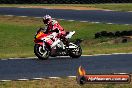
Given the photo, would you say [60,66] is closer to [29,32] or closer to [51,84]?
[51,84]

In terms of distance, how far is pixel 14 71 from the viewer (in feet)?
48.0

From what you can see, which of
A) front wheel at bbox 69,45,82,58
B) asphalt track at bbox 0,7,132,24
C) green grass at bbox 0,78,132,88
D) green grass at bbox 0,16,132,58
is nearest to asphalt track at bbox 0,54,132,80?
front wheel at bbox 69,45,82,58

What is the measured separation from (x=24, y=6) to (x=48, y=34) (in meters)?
25.0

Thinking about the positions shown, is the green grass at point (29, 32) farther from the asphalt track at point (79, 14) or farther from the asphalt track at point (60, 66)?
the asphalt track at point (60, 66)

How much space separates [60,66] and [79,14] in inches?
847

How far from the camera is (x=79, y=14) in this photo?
37.0 meters

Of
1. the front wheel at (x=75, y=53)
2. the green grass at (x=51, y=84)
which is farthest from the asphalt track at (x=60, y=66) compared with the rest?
the green grass at (x=51, y=84)

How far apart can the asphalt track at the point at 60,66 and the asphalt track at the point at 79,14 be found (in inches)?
646

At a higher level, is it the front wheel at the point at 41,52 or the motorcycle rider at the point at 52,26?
the motorcycle rider at the point at 52,26

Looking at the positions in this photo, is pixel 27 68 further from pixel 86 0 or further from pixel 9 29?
pixel 86 0

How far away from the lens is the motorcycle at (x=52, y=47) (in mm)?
17438

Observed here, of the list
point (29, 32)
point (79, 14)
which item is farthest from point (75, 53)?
point (79, 14)

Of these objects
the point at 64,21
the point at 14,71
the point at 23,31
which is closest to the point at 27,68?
the point at 14,71

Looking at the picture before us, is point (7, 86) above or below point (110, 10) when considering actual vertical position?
above
